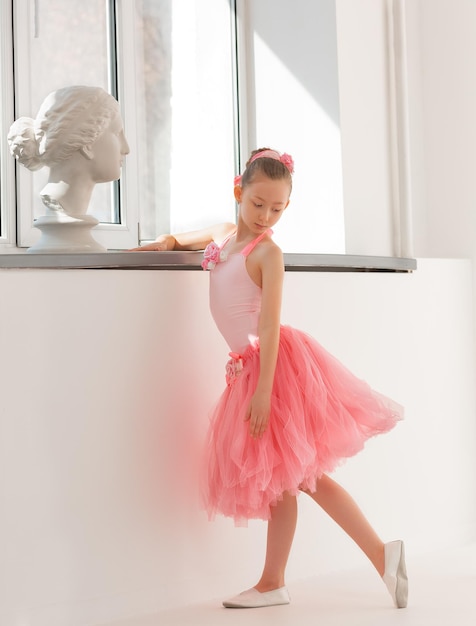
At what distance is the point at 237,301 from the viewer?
186cm

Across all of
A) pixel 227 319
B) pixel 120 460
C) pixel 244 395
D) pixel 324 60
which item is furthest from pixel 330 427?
pixel 324 60

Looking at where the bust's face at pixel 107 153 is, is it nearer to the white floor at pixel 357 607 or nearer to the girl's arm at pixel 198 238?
the girl's arm at pixel 198 238

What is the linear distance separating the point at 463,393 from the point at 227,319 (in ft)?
3.09

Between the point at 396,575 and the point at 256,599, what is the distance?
0.29 metres

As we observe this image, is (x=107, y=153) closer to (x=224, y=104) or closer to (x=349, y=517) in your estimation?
(x=224, y=104)

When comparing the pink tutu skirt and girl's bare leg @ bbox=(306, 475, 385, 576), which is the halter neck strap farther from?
girl's bare leg @ bbox=(306, 475, 385, 576)

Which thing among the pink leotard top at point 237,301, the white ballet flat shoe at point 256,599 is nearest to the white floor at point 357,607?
the white ballet flat shoe at point 256,599

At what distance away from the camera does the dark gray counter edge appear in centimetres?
174

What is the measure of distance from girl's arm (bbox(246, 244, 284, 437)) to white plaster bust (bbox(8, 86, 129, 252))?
1.28 ft

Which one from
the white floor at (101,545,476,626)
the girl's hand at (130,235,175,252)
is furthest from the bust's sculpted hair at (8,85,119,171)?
the white floor at (101,545,476,626)

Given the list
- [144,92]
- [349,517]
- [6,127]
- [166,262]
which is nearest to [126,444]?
[166,262]

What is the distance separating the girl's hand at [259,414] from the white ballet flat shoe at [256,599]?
14.2 inches

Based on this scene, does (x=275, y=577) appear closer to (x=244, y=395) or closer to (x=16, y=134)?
(x=244, y=395)

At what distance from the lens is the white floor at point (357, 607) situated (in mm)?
1771
